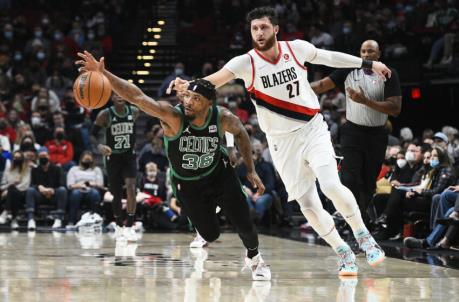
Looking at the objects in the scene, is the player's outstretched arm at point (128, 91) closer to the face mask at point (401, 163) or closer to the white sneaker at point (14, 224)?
the face mask at point (401, 163)

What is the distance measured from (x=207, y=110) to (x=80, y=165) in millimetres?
8607

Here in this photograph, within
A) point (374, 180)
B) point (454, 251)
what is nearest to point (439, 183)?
point (454, 251)

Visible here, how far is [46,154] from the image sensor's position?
15602mm

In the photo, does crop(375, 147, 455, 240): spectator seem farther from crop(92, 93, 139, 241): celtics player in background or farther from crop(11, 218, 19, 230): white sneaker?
crop(11, 218, 19, 230): white sneaker

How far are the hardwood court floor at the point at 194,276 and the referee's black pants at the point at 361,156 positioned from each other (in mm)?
803

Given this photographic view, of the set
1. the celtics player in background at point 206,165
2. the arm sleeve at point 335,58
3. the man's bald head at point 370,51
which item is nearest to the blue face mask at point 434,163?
the man's bald head at point 370,51

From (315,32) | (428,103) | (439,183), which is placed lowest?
(439,183)

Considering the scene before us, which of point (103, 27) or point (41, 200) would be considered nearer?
point (41, 200)

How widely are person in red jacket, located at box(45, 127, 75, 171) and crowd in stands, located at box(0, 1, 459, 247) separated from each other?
0.02 m

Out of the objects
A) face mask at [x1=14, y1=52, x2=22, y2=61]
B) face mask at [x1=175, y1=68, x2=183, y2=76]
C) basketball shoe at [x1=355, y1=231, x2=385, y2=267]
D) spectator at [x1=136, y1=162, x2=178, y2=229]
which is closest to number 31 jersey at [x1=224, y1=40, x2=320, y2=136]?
basketball shoe at [x1=355, y1=231, x2=385, y2=267]

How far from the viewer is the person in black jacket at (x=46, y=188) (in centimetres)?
1541

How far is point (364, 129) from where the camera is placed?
927 cm

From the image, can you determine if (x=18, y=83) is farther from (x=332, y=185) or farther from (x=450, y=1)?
(x=332, y=185)

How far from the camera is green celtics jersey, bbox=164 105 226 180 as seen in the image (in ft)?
24.1
